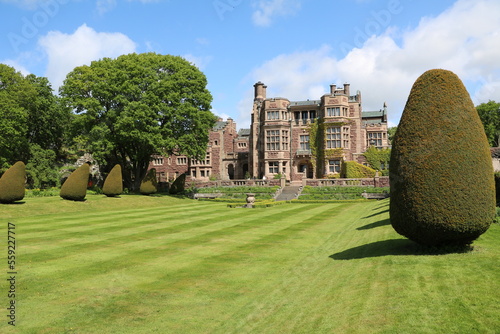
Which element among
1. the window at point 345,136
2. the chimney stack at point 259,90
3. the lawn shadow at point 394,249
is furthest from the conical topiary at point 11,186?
the chimney stack at point 259,90

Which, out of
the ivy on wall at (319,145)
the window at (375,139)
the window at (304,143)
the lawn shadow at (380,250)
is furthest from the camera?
the window at (375,139)

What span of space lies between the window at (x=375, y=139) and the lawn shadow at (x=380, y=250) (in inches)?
1939

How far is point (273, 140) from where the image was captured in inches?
2287

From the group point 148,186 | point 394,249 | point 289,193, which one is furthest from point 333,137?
point 394,249

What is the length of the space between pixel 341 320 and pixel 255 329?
1.60 meters

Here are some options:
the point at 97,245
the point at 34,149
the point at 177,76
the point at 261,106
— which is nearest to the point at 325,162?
the point at 261,106

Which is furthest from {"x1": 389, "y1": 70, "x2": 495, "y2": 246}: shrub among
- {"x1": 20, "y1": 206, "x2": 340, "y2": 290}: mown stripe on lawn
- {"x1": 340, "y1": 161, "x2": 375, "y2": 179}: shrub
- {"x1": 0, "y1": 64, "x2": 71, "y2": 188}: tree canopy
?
{"x1": 0, "y1": 64, "x2": 71, "y2": 188}: tree canopy

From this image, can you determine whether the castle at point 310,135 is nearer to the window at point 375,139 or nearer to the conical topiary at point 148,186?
the window at point 375,139

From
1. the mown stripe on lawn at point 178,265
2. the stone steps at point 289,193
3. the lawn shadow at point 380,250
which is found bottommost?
the mown stripe on lawn at point 178,265

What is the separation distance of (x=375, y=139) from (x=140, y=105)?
3817 centimetres

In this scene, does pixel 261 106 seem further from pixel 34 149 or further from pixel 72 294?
pixel 72 294

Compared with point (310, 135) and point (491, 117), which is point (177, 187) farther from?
point (491, 117)

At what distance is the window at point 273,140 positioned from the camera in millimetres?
57969

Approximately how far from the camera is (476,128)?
9.29 m
